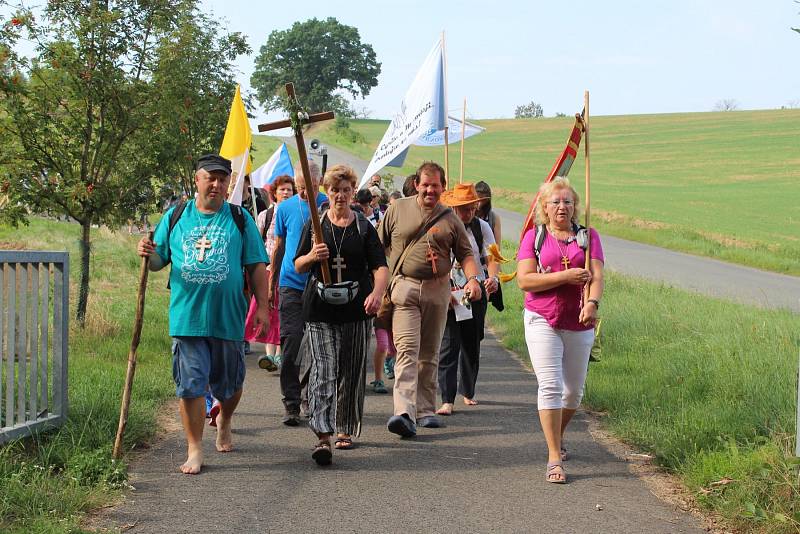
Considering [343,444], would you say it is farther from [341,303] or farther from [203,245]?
[203,245]

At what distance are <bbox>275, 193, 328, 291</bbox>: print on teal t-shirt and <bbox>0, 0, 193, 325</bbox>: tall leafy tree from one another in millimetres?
3313

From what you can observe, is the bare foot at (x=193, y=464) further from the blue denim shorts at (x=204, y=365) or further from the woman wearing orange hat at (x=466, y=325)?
the woman wearing orange hat at (x=466, y=325)

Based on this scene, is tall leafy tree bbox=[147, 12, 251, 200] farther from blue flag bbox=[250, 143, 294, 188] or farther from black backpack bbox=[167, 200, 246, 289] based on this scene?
black backpack bbox=[167, 200, 246, 289]

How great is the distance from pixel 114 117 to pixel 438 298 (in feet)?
16.5

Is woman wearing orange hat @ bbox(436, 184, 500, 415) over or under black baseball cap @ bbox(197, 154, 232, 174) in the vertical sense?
under

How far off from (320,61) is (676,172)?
2006 inches

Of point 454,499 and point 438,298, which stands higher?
point 438,298

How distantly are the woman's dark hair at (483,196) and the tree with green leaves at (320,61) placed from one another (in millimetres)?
94990

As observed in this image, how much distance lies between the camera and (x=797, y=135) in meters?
75.0

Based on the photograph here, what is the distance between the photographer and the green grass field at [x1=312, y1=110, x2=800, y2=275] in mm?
34656

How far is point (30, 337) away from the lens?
6.25 metres

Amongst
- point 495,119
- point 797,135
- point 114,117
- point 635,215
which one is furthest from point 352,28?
point 114,117

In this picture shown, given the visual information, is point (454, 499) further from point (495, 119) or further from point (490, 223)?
point (495, 119)

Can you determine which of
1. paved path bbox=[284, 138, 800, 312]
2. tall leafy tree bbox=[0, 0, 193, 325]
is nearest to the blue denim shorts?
tall leafy tree bbox=[0, 0, 193, 325]
